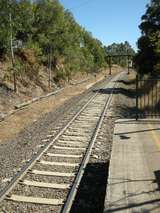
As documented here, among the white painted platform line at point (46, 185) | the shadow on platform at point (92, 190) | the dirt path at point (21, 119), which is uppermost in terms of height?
the white painted platform line at point (46, 185)

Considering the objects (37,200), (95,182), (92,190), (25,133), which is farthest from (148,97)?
(37,200)

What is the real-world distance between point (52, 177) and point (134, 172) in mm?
2003

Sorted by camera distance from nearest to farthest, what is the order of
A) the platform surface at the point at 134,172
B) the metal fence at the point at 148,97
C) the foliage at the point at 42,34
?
the platform surface at the point at 134,172 < the metal fence at the point at 148,97 < the foliage at the point at 42,34

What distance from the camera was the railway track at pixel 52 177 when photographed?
8.38 meters

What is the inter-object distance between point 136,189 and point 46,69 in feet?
140

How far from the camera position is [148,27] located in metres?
52.7

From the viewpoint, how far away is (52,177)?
10156 millimetres

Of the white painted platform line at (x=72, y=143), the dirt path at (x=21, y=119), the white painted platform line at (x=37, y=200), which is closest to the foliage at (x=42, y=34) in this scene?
the dirt path at (x=21, y=119)

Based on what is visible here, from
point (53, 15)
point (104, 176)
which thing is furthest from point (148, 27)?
point (104, 176)

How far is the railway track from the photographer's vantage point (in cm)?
838

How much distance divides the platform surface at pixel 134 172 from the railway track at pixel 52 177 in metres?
0.89

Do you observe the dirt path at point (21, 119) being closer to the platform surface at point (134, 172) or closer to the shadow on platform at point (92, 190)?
the platform surface at point (134, 172)

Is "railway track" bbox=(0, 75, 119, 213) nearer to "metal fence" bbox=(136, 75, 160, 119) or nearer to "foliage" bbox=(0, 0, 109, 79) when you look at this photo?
"metal fence" bbox=(136, 75, 160, 119)

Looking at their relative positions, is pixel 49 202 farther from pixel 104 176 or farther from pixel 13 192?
pixel 104 176
